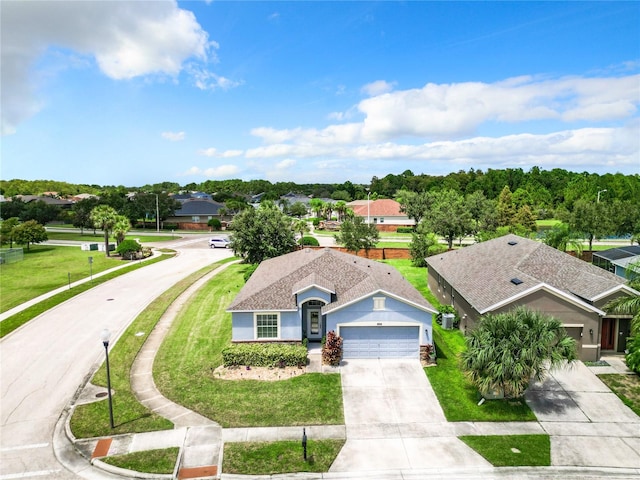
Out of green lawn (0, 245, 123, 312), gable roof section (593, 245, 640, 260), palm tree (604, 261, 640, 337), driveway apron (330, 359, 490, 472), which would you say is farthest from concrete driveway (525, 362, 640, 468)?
green lawn (0, 245, 123, 312)

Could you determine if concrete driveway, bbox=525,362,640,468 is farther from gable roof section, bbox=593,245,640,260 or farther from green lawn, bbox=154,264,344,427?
gable roof section, bbox=593,245,640,260

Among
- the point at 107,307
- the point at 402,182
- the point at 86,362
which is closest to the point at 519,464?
the point at 86,362

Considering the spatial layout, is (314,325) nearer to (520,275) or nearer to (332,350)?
(332,350)

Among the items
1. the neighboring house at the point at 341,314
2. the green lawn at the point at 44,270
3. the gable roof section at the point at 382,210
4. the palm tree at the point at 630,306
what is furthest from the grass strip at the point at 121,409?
the gable roof section at the point at 382,210

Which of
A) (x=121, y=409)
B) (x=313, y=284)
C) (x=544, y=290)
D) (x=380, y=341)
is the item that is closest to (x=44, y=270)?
(x=121, y=409)

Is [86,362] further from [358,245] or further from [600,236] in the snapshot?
[600,236]

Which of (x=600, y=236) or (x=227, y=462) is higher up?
(x=600, y=236)
